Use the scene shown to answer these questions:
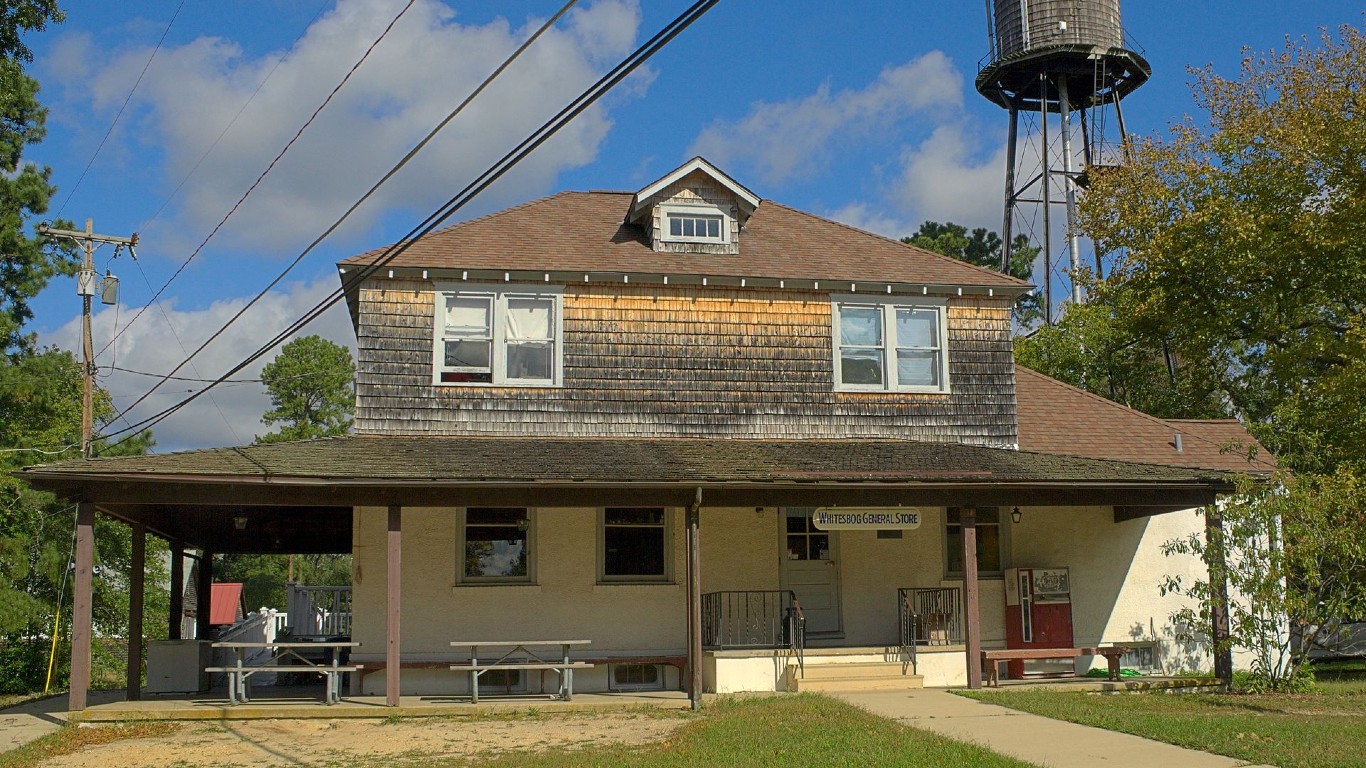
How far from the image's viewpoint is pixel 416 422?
1745cm

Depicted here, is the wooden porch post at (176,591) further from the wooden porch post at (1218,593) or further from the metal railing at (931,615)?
the wooden porch post at (1218,593)

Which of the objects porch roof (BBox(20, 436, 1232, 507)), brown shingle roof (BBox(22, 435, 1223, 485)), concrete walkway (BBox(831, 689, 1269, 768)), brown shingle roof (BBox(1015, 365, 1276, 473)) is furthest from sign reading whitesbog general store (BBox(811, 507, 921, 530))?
brown shingle roof (BBox(1015, 365, 1276, 473))

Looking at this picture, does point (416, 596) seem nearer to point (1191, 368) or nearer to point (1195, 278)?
point (1195, 278)

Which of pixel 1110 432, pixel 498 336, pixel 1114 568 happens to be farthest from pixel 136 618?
pixel 1110 432

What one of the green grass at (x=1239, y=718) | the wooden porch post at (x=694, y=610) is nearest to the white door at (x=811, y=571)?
the green grass at (x=1239, y=718)

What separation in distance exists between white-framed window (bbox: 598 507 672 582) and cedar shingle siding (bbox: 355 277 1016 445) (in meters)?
1.22

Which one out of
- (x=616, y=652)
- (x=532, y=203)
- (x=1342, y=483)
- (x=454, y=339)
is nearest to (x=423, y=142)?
(x=454, y=339)

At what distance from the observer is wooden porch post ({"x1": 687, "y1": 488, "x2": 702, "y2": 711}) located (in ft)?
47.3

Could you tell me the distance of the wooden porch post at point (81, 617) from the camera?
13766 millimetres

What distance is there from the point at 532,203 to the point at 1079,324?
18.8 meters

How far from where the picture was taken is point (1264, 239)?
25.6m

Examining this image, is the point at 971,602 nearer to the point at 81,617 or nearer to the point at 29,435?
the point at 81,617

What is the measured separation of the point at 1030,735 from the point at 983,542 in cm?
712

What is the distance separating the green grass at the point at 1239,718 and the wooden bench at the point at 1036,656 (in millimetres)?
652
